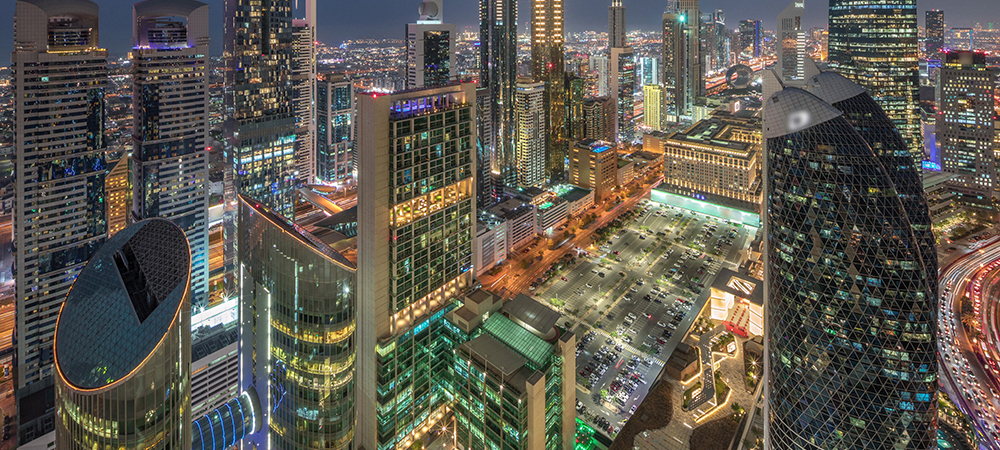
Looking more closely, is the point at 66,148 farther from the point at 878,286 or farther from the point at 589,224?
the point at 589,224

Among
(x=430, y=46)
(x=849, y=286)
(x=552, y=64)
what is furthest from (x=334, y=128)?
(x=849, y=286)

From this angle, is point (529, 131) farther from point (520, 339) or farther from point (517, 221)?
point (520, 339)

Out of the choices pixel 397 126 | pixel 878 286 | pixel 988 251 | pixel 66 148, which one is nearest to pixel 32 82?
pixel 66 148

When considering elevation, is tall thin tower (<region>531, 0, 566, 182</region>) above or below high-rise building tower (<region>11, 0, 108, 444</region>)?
above

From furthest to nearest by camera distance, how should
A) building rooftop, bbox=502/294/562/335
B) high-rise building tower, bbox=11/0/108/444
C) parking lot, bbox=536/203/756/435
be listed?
parking lot, bbox=536/203/756/435
high-rise building tower, bbox=11/0/108/444
building rooftop, bbox=502/294/562/335

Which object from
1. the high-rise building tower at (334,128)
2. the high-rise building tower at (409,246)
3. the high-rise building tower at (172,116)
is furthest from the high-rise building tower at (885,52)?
the high-rise building tower at (172,116)

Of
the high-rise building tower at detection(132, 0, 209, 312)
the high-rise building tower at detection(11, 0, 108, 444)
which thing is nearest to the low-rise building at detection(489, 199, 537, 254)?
the high-rise building tower at detection(132, 0, 209, 312)

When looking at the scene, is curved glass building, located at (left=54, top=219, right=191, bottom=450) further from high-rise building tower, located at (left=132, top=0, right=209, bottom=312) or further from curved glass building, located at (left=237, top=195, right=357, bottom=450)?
high-rise building tower, located at (left=132, top=0, right=209, bottom=312)
